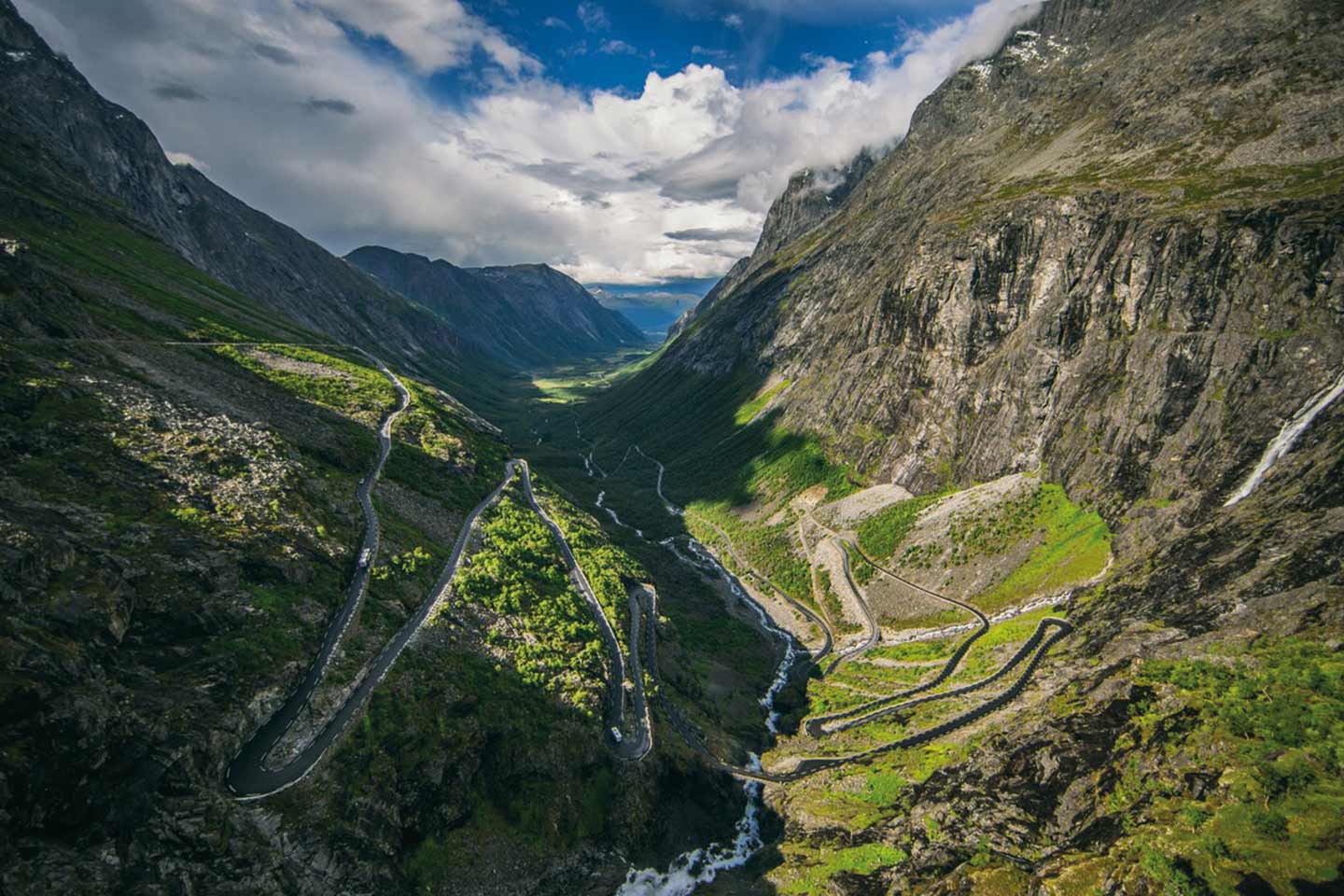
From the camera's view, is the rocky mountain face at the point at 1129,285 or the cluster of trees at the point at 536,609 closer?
the cluster of trees at the point at 536,609

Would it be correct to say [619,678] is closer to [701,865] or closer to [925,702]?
[701,865]

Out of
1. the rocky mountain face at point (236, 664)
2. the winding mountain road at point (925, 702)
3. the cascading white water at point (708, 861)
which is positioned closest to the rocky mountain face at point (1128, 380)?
the winding mountain road at point (925, 702)

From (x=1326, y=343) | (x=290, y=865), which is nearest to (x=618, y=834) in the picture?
(x=290, y=865)

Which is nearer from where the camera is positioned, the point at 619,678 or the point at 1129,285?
the point at 619,678

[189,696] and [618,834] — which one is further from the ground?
[189,696]

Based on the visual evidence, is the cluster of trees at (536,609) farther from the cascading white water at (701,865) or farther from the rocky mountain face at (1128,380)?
the rocky mountain face at (1128,380)

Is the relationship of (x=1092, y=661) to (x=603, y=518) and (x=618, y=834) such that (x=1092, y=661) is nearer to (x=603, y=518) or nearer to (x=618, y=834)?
(x=618, y=834)

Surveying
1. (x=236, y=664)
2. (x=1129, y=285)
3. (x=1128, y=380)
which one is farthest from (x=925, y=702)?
(x=1129, y=285)
